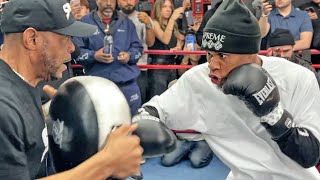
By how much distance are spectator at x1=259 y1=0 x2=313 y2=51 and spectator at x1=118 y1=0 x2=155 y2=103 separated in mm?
975

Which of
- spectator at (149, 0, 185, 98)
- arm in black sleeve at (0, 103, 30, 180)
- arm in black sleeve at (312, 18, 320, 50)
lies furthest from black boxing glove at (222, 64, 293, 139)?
spectator at (149, 0, 185, 98)

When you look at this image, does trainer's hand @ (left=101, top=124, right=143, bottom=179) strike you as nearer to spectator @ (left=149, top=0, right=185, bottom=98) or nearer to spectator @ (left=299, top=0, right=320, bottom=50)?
spectator @ (left=149, top=0, right=185, bottom=98)

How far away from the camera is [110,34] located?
11.8 ft

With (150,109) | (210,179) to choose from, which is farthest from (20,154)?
(210,179)

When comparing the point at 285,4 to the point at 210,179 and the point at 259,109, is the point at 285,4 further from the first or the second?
the point at 259,109

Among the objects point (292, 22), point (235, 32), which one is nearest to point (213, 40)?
point (235, 32)

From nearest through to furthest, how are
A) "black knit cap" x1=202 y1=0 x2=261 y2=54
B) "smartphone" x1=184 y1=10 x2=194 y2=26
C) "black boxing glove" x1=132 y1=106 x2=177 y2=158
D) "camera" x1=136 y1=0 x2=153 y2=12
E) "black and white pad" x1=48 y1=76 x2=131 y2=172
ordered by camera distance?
"black and white pad" x1=48 y1=76 x2=131 y2=172, "black boxing glove" x1=132 y1=106 x2=177 y2=158, "black knit cap" x1=202 y1=0 x2=261 y2=54, "camera" x1=136 y1=0 x2=153 y2=12, "smartphone" x1=184 y1=10 x2=194 y2=26

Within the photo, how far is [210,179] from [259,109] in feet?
5.80

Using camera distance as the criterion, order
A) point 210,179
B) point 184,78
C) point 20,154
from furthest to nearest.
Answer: point 210,179 → point 184,78 → point 20,154

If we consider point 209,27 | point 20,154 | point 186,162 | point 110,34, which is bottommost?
point 186,162

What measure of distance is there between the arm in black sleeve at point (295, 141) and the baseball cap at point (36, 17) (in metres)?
0.81

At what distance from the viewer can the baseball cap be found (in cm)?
144

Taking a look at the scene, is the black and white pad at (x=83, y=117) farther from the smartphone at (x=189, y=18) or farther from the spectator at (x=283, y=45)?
the smartphone at (x=189, y=18)

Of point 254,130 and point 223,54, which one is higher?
point 223,54
